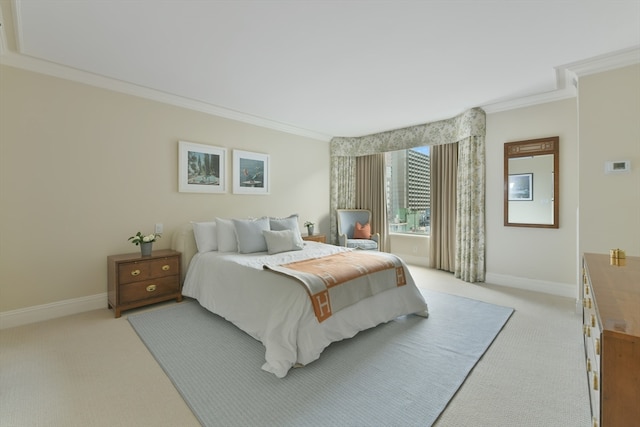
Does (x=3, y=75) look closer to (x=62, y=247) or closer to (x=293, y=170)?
(x=62, y=247)

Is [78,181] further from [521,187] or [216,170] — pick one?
[521,187]

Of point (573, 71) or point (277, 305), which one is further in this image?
point (573, 71)

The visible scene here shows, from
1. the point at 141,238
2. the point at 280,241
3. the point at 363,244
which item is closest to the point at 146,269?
the point at 141,238

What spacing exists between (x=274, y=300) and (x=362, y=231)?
353cm

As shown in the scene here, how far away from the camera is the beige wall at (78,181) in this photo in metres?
2.83

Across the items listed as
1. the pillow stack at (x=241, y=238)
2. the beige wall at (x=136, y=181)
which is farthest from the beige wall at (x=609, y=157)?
the pillow stack at (x=241, y=238)

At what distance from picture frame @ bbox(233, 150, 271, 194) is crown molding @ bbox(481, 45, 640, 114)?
3.66m

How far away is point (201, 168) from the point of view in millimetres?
4113

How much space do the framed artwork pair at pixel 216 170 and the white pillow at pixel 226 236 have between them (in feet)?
2.47

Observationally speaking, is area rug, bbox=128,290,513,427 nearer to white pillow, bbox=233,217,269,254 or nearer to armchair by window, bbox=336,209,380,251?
white pillow, bbox=233,217,269,254

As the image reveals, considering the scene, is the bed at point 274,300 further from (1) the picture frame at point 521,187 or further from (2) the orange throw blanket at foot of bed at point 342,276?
(1) the picture frame at point 521,187

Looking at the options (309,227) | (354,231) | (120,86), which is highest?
(120,86)

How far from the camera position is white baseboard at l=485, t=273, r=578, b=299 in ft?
12.2

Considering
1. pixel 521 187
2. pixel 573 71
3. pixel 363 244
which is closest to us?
pixel 573 71
